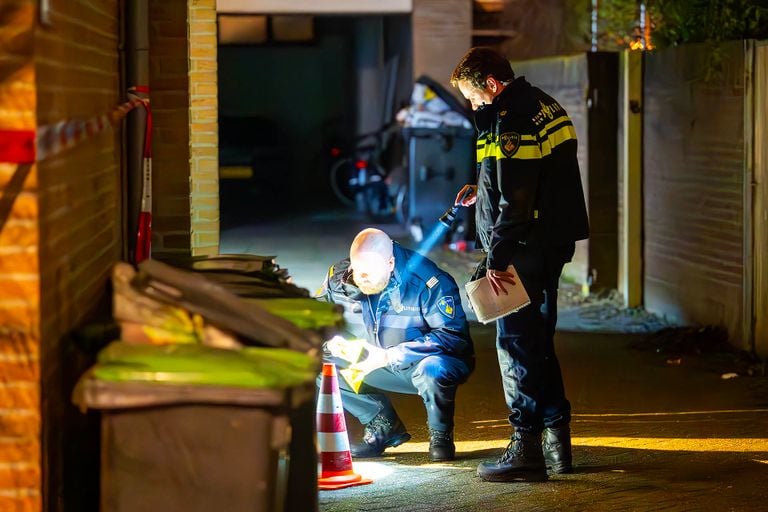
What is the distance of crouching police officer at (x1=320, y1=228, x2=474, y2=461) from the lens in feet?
21.2

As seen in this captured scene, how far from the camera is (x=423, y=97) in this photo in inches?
634

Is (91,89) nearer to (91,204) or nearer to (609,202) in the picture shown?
(91,204)

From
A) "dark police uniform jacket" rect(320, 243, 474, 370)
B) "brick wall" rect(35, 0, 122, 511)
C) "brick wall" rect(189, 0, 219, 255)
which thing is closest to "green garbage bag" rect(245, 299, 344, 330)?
"brick wall" rect(35, 0, 122, 511)

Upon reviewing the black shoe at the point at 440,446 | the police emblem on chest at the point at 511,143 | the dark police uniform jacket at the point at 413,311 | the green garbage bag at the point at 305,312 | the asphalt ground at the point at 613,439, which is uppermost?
the police emblem on chest at the point at 511,143

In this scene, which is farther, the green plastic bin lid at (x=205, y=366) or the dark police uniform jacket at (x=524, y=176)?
the dark police uniform jacket at (x=524, y=176)

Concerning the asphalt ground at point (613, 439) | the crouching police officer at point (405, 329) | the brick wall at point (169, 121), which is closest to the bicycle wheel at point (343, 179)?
the asphalt ground at point (613, 439)

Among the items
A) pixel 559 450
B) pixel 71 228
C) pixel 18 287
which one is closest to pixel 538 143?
pixel 559 450

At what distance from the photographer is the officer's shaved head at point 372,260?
6418 mm

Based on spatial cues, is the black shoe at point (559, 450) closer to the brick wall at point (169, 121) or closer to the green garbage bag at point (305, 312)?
the green garbage bag at point (305, 312)

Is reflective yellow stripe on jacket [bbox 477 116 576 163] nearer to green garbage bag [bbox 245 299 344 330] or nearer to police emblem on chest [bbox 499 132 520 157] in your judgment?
police emblem on chest [bbox 499 132 520 157]

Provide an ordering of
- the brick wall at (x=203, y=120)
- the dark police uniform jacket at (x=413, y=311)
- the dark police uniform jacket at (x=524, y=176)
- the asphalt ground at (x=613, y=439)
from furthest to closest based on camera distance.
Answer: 1. the brick wall at (x=203, y=120)
2. the dark police uniform jacket at (x=413, y=311)
3. the dark police uniform jacket at (x=524, y=176)
4. the asphalt ground at (x=613, y=439)

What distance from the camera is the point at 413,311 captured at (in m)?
6.56

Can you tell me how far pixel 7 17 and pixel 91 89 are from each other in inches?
41.0

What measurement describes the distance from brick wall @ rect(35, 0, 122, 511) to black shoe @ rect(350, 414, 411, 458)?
6.18 feet
